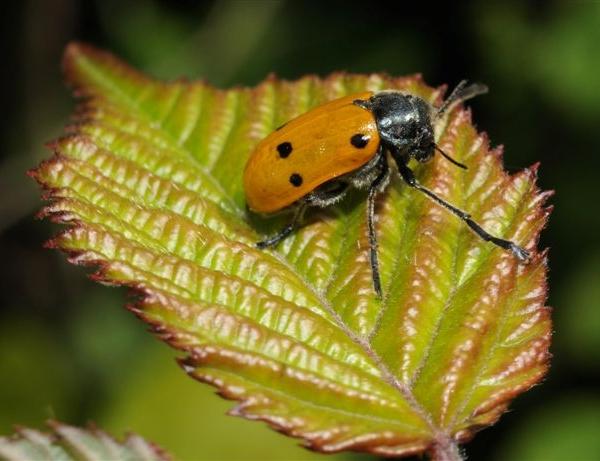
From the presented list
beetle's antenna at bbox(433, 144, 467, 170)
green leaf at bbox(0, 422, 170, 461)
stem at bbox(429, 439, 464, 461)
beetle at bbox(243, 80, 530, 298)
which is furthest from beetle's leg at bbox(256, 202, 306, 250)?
stem at bbox(429, 439, 464, 461)

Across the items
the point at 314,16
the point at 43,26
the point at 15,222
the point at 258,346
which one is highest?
the point at 43,26

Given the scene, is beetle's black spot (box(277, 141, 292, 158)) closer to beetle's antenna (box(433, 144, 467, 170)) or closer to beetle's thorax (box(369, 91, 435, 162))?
beetle's thorax (box(369, 91, 435, 162))

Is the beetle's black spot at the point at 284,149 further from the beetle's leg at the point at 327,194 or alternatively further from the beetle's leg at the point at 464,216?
the beetle's leg at the point at 464,216

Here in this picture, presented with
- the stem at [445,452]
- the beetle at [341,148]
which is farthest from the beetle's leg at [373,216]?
the stem at [445,452]

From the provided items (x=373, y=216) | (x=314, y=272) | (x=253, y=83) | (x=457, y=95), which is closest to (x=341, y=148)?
(x=373, y=216)

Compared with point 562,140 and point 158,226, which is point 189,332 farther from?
point 562,140

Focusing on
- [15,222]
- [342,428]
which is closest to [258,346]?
[342,428]
